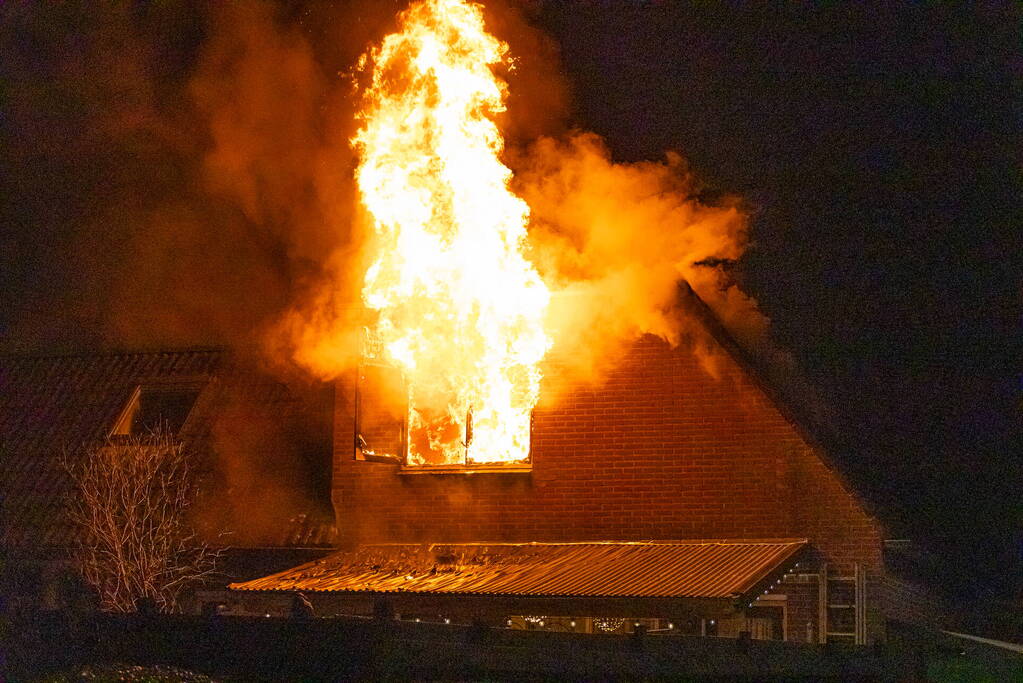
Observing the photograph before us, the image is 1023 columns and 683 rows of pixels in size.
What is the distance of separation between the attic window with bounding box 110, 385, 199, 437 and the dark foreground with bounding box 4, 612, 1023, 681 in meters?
12.6

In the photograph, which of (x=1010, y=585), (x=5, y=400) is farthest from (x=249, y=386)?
(x=1010, y=585)

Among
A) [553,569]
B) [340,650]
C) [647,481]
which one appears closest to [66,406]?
[553,569]

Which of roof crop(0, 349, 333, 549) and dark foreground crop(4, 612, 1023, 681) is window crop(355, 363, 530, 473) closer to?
roof crop(0, 349, 333, 549)

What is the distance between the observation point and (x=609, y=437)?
1630 cm

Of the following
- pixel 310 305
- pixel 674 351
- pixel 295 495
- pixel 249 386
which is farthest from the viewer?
pixel 249 386

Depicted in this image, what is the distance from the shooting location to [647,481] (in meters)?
16.0

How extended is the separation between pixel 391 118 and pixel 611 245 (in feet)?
10.7

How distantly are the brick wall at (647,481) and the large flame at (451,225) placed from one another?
0.59 m

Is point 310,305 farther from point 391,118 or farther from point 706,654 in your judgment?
point 706,654


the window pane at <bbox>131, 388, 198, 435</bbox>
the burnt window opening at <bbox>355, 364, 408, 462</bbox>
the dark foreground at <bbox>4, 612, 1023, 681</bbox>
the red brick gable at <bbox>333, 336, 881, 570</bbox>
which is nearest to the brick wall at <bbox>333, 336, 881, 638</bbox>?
the red brick gable at <bbox>333, 336, 881, 570</bbox>

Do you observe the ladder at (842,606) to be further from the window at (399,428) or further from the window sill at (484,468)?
the window at (399,428)

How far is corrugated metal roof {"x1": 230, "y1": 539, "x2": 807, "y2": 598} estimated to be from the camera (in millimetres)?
13609

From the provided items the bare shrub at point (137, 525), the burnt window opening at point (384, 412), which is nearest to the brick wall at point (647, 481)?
the burnt window opening at point (384, 412)

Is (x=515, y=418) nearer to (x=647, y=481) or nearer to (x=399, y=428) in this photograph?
(x=399, y=428)
